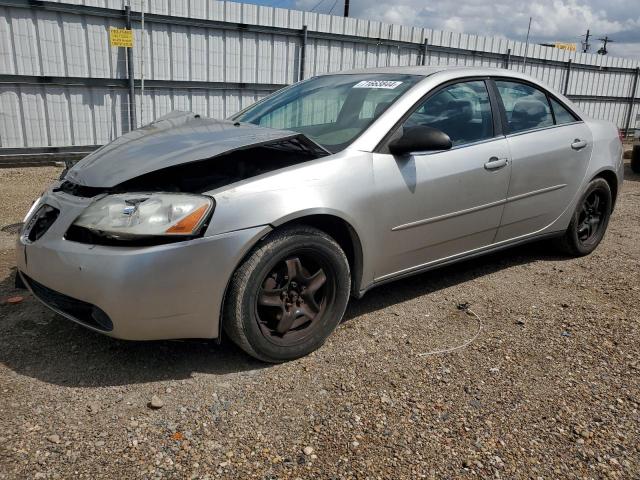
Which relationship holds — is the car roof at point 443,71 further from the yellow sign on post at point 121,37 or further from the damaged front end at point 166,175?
the yellow sign on post at point 121,37

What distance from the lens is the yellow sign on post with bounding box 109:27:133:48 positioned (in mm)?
8184

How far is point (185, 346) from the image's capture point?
9.81ft

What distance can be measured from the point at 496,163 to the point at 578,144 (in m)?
1.09

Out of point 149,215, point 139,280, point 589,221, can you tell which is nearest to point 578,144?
point 589,221

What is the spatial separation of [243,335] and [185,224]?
0.63 meters

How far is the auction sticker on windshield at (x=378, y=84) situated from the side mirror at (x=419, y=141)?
0.51m

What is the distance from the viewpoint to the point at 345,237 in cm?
308

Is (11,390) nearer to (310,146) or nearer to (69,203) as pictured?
(69,203)

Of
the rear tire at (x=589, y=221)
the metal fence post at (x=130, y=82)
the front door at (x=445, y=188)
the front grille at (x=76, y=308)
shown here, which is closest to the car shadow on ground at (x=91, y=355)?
the front grille at (x=76, y=308)

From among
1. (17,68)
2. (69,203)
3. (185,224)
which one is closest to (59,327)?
(69,203)

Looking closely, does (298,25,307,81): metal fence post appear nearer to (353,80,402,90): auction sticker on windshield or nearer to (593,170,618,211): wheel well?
(593,170,618,211): wheel well

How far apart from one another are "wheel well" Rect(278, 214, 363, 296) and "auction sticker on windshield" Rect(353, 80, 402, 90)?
1.06 m

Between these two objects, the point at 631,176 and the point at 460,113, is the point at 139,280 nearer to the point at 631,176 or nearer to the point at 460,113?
→ the point at 460,113

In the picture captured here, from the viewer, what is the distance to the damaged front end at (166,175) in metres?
2.43
